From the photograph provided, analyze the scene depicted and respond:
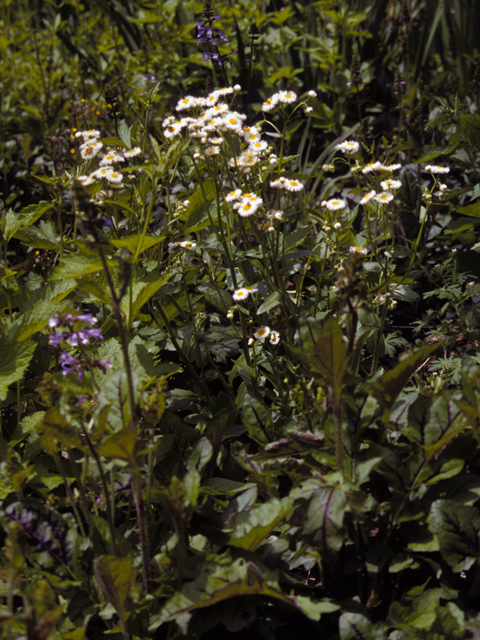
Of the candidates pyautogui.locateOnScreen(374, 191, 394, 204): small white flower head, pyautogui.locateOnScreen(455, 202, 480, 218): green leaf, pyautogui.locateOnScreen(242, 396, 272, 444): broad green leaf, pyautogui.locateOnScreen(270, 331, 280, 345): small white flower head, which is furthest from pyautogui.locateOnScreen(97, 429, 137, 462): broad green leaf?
pyautogui.locateOnScreen(455, 202, 480, 218): green leaf

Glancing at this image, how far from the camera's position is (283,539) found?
48.5 inches

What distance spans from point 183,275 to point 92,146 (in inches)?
21.7

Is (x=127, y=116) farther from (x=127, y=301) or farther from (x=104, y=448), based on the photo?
(x=104, y=448)

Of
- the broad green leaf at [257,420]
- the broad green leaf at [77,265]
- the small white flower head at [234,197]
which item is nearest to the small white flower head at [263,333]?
the broad green leaf at [257,420]

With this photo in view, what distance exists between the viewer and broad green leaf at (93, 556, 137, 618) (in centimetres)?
103

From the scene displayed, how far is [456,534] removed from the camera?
44.4 inches

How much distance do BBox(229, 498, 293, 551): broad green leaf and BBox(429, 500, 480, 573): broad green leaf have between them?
30 cm

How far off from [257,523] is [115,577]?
0.97 ft

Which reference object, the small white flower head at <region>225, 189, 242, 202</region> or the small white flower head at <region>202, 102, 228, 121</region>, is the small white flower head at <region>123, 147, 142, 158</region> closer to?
the small white flower head at <region>202, 102, 228, 121</region>

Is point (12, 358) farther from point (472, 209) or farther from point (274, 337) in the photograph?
point (472, 209)

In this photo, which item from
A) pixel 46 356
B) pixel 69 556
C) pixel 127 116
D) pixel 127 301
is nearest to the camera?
pixel 69 556

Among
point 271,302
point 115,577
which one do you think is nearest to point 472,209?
point 271,302

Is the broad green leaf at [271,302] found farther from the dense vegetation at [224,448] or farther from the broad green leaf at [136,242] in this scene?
the broad green leaf at [136,242]

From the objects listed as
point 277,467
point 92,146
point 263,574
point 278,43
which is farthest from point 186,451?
point 278,43
